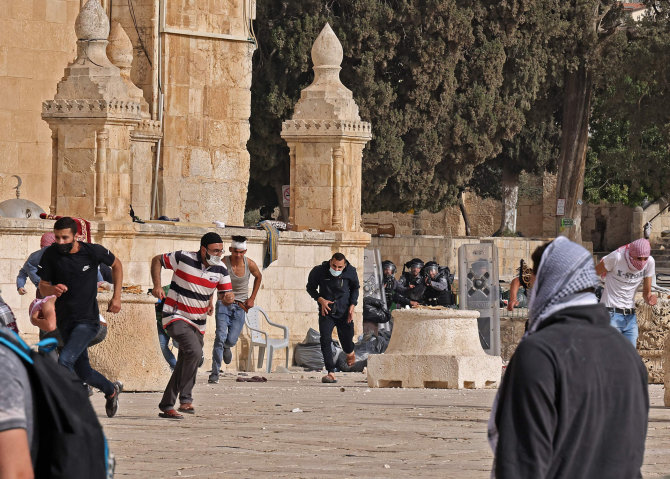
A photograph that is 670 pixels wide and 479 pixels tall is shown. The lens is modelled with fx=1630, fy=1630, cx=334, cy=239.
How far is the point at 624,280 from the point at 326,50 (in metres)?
9.60

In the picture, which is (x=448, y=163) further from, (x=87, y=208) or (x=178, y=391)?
(x=178, y=391)

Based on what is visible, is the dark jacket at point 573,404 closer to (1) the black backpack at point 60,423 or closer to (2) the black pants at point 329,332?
(1) the black backpack at point 60,423

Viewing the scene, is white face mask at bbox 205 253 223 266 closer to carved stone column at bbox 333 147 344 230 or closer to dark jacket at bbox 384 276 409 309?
carved stone column at bbox 333 147 344 230

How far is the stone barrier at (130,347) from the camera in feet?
46.9

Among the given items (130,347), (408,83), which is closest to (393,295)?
(130,347)

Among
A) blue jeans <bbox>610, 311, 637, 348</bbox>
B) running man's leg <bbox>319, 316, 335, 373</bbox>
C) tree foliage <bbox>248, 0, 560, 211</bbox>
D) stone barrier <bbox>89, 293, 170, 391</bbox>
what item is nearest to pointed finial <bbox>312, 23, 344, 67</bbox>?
running man's leg <bbox>319, 316, 335, 373</bbox>

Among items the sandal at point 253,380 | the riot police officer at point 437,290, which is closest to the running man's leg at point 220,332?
the sandal at point 253,380

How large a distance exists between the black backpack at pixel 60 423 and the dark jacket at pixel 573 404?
1082 mm

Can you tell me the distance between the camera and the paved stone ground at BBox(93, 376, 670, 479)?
8.45 metres

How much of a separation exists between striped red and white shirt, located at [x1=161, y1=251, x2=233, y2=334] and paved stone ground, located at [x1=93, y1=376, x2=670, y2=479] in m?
0.72

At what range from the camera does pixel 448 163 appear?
3978 cm

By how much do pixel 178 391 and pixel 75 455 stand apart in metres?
8.11

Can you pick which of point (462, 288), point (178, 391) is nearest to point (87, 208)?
point (462, 288)

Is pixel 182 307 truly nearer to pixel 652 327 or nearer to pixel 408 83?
pixel 652 327
